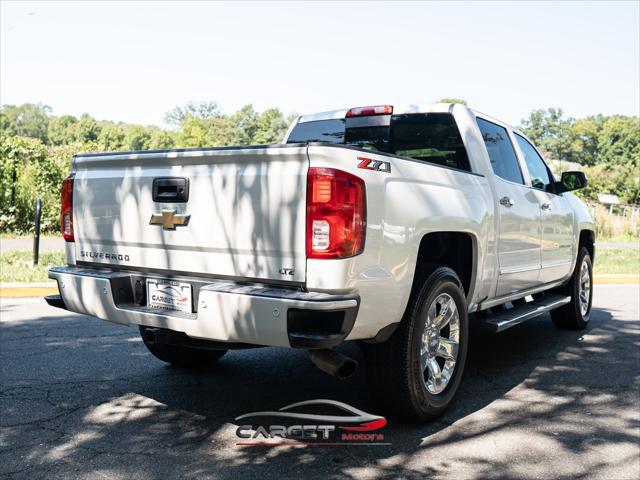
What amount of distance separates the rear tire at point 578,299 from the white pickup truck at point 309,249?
7.56ft

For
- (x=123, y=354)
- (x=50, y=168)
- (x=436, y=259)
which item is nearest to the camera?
(x=436, y=259)

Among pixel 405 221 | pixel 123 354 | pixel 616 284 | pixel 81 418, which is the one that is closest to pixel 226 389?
pixel 81 418

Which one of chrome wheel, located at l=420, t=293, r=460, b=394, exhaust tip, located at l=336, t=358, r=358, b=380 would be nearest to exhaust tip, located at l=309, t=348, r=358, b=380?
exhaust tip, located at l=336, t=358, r=358, b=380

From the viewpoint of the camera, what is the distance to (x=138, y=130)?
169500mm

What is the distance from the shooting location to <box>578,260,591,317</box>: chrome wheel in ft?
24.5

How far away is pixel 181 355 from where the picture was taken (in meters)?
5.21

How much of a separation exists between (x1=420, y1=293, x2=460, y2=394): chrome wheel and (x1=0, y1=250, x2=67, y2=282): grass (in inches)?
274

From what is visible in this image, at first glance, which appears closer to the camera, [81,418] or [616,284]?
[81,418]

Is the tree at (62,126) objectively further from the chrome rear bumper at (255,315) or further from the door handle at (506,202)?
the chrome rear bumper at (255,315)

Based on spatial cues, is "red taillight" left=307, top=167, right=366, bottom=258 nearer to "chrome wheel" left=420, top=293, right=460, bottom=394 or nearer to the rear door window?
"chrome wheel" left=420, top=293, right=460, bottom=394

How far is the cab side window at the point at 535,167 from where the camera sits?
6.20 m

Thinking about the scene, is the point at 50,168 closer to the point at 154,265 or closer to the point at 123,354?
the point at 123,354

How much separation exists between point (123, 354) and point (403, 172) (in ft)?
10.8

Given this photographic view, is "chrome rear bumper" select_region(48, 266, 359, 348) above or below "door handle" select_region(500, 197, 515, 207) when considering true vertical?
below
